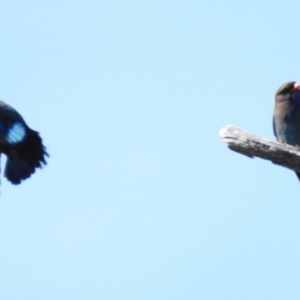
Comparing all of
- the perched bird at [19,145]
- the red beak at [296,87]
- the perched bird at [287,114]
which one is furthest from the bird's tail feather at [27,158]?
the red beak at [296,87]

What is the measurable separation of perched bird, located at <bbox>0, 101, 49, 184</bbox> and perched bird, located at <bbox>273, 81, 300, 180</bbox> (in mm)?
3288

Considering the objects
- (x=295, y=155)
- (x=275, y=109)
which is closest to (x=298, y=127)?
(x=275, y=109)

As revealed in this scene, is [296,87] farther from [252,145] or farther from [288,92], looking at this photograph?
[252,145]

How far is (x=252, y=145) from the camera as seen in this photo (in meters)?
→ 5.33

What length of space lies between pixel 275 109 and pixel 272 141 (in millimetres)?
3829

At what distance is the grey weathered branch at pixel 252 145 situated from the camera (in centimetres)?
532

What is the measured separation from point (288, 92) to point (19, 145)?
393 cm

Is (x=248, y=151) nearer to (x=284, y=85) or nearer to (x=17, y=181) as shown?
(x=17, y=181)

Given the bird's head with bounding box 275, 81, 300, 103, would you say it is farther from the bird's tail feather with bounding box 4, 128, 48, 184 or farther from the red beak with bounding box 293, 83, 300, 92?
the bird's tail feather with bounding box 4, 128, 48, 184

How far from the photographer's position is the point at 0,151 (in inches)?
239

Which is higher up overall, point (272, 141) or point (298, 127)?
point (298, 127)

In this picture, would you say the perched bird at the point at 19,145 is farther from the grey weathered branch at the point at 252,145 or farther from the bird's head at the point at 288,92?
the bird's head at the point at 288,92

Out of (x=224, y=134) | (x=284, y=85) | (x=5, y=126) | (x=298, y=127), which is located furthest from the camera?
(x=284, y=85)

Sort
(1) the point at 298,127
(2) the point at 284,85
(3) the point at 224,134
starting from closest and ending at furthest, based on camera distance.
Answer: (3) the point at 224,134, (1) the point at 298,127, (2) the point at 284,85
